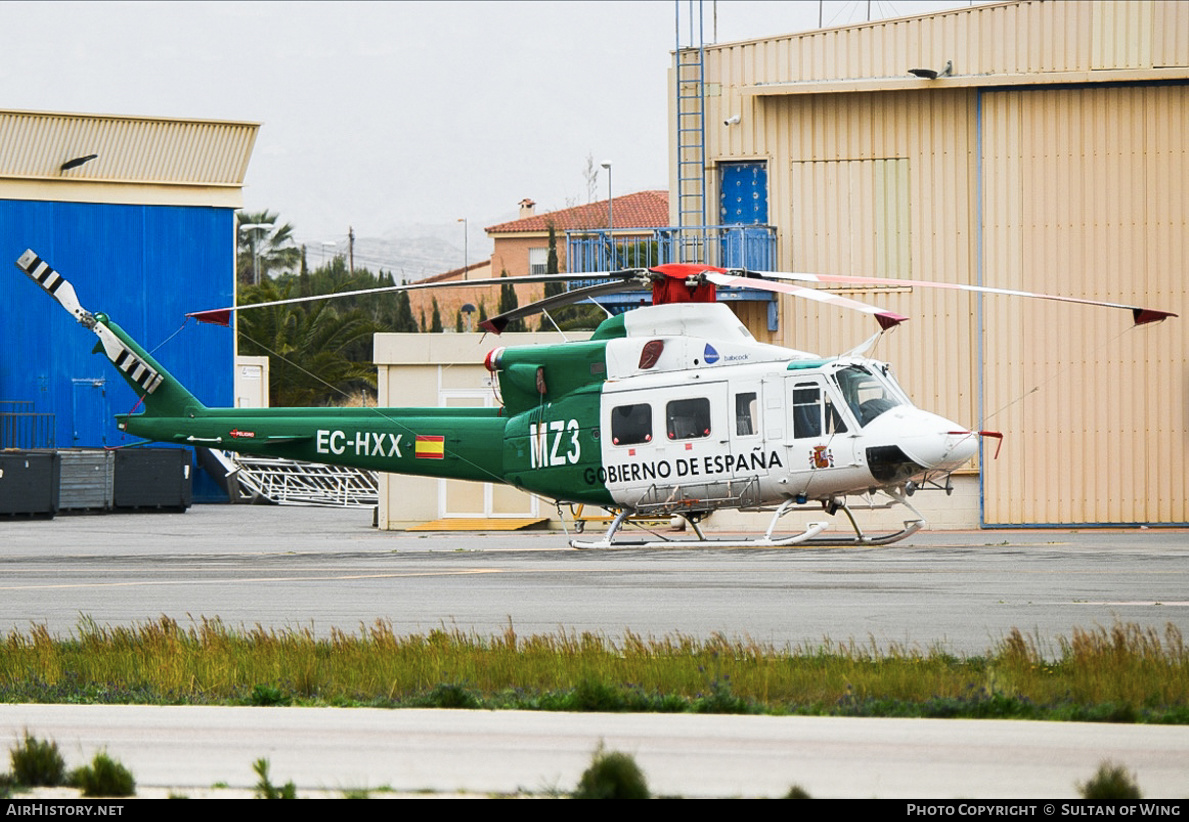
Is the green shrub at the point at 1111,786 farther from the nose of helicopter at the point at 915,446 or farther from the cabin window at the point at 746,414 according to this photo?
the cabin window at the point at 746,414

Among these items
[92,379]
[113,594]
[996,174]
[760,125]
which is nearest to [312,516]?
[92,379]

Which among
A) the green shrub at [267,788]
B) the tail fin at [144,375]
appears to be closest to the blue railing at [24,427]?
the tail fin at [144,375]

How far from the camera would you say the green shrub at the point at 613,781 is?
6152 mm

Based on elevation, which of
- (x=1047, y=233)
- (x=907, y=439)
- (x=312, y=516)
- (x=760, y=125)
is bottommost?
(x=312, y=516)

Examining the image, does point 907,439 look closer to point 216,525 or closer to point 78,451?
point 216,525

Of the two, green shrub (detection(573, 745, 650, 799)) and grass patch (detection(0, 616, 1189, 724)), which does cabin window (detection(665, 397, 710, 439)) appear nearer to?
grass patch (detection(0, 616, 1189, 724))

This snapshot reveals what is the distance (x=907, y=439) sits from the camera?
17828mm

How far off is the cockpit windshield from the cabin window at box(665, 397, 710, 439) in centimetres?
183

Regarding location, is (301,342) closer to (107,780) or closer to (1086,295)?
(1086,295)

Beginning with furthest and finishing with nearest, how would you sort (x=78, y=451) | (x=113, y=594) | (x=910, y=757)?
(x=78, y=451), (x=113, y=594), (x=910, y=757)

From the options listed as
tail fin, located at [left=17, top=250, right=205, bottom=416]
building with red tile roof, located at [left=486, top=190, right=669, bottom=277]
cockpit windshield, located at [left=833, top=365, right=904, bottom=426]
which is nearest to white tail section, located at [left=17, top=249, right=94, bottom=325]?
tail fin, located at [left=17, top=250, right=205, bottom=416]

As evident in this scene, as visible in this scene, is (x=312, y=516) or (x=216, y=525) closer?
(x=216, y=525)

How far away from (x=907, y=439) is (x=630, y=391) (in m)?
3.87

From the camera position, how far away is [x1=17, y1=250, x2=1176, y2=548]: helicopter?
18328 millimetres
